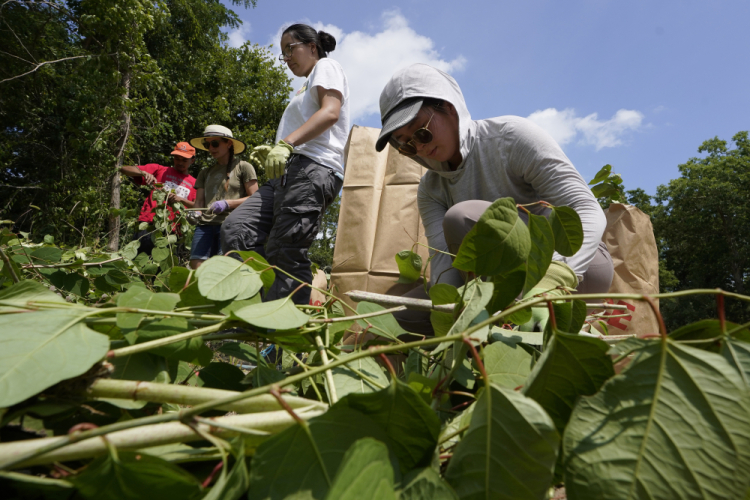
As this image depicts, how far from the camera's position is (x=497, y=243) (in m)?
0.36

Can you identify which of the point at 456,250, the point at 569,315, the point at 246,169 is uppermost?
the point at 246,169

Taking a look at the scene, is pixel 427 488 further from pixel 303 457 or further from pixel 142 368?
pixel 142 368

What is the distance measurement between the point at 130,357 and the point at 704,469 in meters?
0.36

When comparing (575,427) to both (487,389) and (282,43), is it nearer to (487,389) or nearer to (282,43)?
(487,389)

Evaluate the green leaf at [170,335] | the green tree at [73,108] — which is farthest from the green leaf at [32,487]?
the green tree at [73,108]

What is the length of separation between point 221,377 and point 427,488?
235 mm

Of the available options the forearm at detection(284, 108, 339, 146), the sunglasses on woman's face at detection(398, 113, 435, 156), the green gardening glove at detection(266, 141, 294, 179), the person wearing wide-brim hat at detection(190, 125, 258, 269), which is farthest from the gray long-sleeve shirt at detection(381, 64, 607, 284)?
the person wearing wide-brim hat at detection(190, 125, 258, 269)

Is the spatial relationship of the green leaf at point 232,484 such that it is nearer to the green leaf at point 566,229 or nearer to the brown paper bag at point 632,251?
the green leaf at point 566,229

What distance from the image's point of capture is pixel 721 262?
54.2ft

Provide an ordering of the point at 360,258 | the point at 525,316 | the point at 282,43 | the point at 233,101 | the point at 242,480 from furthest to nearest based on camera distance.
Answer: the point at 233,101 < the point at 360,258 < the point at 282,43 < the point at 525,316 < the point at 242,480

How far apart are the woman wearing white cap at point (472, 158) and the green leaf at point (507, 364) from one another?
779 mm

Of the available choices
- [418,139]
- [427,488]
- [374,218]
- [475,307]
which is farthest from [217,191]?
[427,488]

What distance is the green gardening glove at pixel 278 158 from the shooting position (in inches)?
70.7

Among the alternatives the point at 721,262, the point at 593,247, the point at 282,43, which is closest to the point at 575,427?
the point at 593,247
